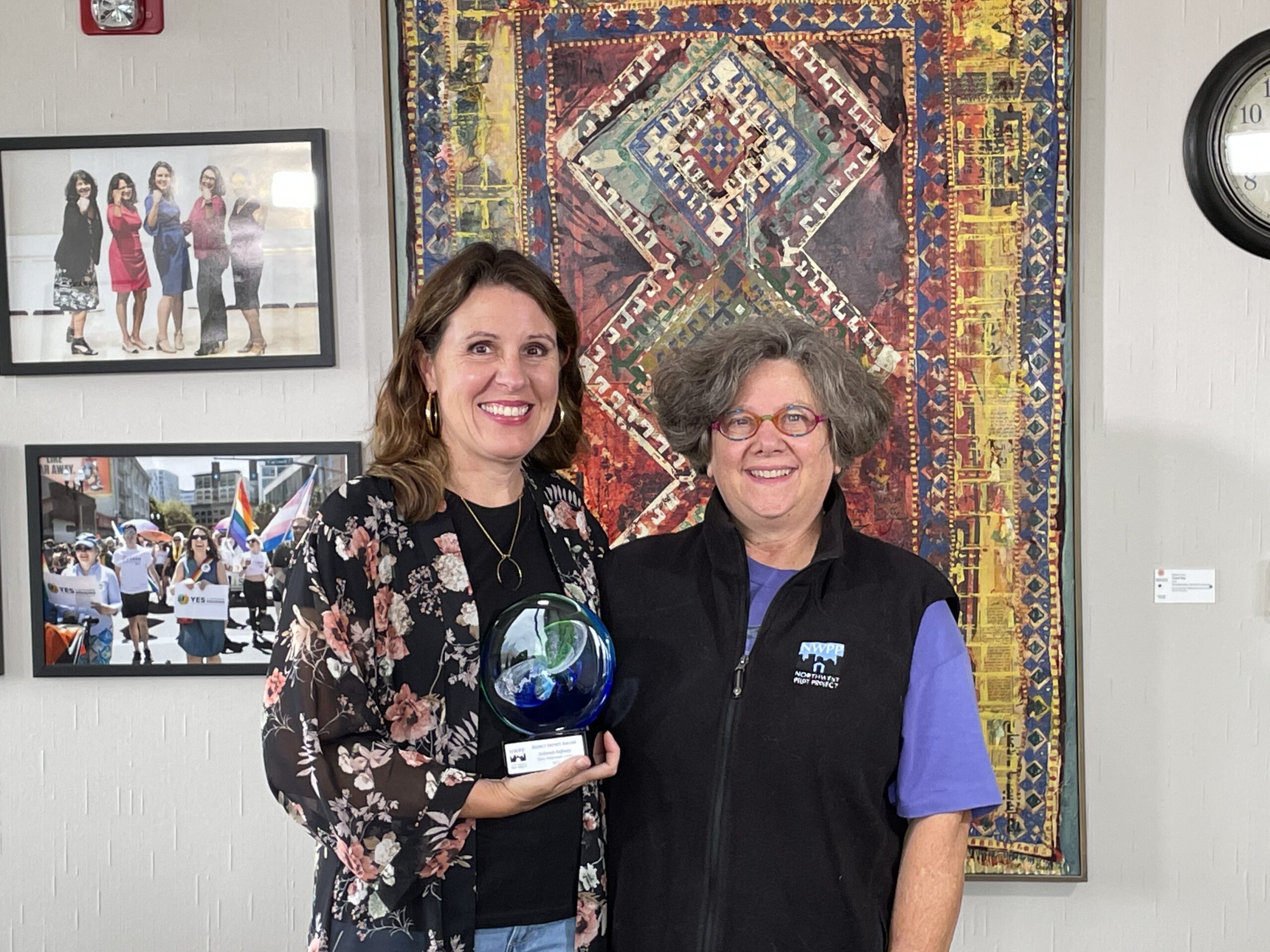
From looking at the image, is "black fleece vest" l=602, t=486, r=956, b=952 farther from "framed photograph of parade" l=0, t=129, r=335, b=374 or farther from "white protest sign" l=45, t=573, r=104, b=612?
"white protest sign" l=45, t=573, r=104, b=612

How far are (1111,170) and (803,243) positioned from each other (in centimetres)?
62

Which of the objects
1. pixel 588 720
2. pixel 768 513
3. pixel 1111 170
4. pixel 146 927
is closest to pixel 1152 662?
pixel 1111 170

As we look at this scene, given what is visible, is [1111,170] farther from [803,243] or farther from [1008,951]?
[1008,951]

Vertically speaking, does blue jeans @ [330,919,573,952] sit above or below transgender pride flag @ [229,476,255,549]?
below

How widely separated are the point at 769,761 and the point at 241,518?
1.34m

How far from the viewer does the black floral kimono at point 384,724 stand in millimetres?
1229

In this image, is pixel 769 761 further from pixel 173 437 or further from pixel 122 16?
pixel 122 16

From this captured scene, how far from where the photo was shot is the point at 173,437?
7.16 ft

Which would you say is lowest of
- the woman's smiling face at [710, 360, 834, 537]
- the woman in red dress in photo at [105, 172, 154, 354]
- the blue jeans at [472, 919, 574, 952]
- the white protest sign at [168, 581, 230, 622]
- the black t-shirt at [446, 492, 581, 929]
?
the blue jeans at [472, 919, 574, 952]

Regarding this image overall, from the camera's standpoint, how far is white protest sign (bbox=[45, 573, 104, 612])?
2.20 metres

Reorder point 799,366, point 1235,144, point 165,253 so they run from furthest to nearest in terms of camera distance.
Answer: point 165,253 < point 1235,144 < point 799,366

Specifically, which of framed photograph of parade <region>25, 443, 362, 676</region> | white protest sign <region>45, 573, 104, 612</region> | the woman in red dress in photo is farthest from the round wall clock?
white protest sign <region>45, 573, 104, 612</region>

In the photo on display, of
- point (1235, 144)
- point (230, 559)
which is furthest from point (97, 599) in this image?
point (1235, 144)

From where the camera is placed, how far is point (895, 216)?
6.82 feet
